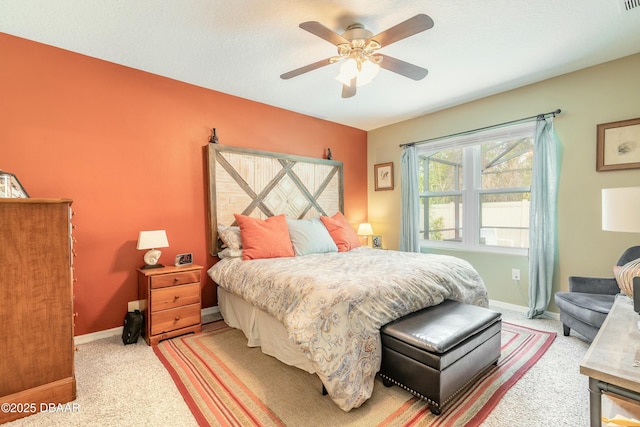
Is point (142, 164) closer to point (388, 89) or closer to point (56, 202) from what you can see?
point (56, 202)

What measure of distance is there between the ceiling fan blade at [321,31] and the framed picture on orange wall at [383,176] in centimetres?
285

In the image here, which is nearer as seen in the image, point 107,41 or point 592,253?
point 107,41

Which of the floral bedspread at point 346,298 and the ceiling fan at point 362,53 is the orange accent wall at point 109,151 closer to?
the floral bedspread at point 346,298

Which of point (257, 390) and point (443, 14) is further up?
point (443, 14)

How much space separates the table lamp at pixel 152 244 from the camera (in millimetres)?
2555

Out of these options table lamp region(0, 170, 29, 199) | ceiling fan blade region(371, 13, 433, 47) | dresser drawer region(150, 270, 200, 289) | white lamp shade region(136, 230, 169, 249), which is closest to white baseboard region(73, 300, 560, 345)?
dresser drawer region(150, 270, 200, 289)

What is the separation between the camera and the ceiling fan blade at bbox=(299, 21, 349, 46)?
5.65 feet

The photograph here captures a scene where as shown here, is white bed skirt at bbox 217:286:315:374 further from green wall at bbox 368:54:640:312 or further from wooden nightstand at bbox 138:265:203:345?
green wall at bbox 368:54:640:312

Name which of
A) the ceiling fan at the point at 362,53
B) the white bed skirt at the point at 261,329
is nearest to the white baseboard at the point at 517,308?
the white bed skirt at the point at 261,329

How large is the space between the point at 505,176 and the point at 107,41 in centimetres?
429

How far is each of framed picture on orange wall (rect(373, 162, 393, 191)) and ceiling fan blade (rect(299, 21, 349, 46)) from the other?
2851mm

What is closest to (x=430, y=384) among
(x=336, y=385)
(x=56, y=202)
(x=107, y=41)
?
(x=336, y=385)

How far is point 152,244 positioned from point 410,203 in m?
3.34

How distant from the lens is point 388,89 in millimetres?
3277
